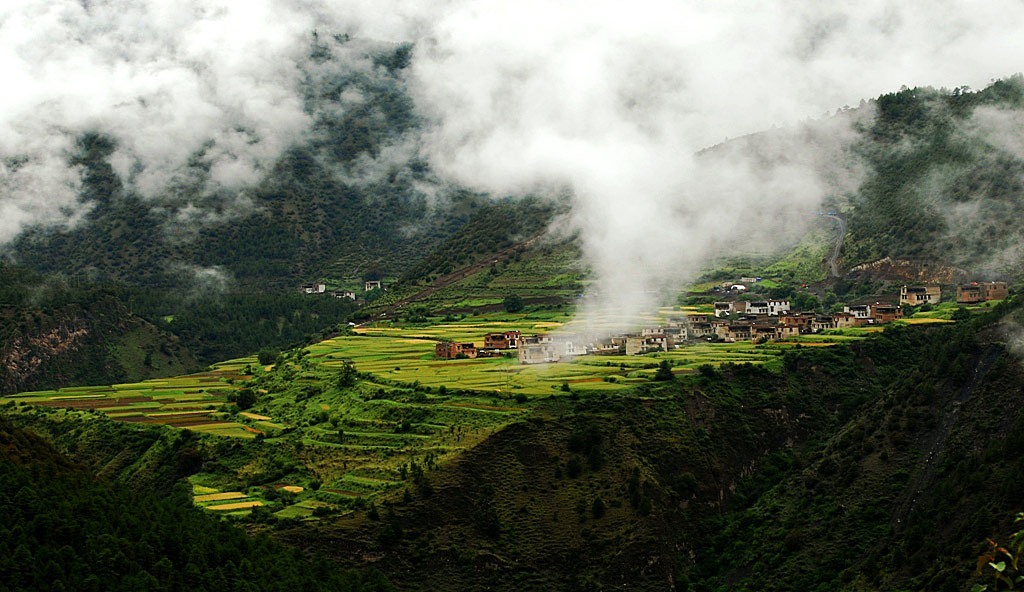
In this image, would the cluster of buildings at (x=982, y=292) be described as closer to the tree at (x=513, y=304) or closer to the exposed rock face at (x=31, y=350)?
the tree at (x=513, y=304)

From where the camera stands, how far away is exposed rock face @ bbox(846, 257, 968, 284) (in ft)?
300

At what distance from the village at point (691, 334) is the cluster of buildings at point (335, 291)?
76.8 m

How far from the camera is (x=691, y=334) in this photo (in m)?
83.3

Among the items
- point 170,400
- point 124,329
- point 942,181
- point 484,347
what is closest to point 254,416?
point 170,400

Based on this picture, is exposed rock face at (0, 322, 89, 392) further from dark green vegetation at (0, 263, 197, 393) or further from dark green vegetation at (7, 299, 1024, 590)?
dark green vegetation at (7, 299, 1024, 590)

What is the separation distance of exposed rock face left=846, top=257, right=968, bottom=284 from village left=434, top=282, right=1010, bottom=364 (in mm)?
5058

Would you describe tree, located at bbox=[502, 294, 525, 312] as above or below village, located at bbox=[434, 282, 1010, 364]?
above

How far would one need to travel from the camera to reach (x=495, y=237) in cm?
13300

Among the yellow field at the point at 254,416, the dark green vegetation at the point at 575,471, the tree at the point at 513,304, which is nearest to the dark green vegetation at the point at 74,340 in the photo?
the dark green vegetation at the point at 575,471

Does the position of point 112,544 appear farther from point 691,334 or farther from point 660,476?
point 691,334

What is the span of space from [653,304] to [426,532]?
52552mm

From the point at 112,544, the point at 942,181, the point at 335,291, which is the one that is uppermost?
the point at 942,181

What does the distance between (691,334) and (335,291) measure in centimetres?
8759

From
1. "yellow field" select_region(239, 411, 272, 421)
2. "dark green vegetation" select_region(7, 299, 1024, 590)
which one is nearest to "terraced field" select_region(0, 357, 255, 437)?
"yellow field" select_region(239, 411, 272, 421)
